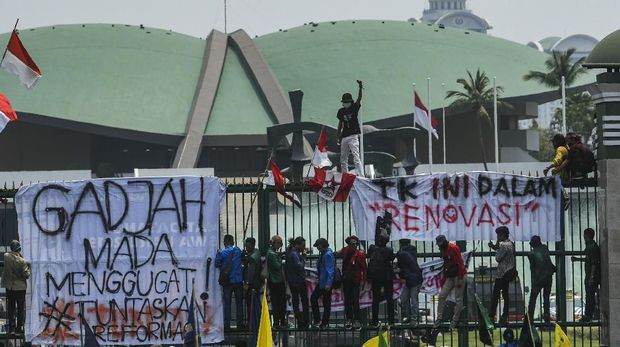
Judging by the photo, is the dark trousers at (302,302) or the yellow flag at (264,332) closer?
the yellow flag at (264,332)

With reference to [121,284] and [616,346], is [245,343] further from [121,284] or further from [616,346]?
[616,346]

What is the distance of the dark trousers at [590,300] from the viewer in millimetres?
21344

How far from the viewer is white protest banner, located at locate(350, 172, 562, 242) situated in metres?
21.5

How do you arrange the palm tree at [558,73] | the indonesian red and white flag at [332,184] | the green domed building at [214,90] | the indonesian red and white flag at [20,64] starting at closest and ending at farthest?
the indonesian red and white flag at [332,184]
the indonesian red and white flag at [20,64]
the green domed building at [214,90]
the palm tree at [558,73]

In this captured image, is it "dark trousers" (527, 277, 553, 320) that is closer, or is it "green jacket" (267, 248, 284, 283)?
"green jacket" (267, 248, 284, 283)

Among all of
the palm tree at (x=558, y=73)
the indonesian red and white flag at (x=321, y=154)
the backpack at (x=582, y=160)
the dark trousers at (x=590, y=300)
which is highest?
the palm tree at (x=558, y=73)

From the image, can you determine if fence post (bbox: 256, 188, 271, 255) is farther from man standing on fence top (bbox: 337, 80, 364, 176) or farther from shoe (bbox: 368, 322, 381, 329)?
man standing on fence top (bbox: 337, 80, 364, 176)

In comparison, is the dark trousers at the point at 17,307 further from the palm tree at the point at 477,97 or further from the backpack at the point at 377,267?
→ the palm tree at the point at 477,97

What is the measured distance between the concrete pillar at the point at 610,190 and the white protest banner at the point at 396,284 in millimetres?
1832

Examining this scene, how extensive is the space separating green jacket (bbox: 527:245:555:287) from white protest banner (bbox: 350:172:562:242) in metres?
0.46

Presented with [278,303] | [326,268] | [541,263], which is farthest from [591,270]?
[278,303]

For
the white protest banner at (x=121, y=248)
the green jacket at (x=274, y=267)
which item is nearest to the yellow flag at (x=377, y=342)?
the green jacket at (x=274, y=267)

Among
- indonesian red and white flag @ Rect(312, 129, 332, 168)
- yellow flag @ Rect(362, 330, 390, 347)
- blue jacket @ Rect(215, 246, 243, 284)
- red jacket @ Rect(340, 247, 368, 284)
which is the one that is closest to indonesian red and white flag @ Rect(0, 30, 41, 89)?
indonesian red and white flag @ Rect(312, 129, 332, 168)

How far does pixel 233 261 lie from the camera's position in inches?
822
